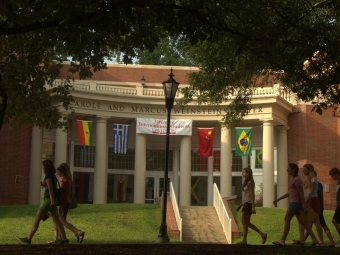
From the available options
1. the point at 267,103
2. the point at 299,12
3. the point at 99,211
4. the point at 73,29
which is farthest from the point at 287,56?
the point at 267,103

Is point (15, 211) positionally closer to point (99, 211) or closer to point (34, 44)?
point (99, 211)

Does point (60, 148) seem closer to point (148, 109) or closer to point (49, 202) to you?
point (148, 109)

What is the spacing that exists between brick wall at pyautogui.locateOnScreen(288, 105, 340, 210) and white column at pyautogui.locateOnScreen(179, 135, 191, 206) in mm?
6589

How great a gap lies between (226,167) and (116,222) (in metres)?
13.2

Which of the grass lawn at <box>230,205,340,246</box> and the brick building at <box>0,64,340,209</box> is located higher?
the brick building at <box>0,64,340,209</box>

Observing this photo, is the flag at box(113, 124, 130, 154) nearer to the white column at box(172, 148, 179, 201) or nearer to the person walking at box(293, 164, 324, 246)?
the white column at box(172, 148, 179, 201)

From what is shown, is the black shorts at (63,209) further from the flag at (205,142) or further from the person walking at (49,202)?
the flag at (205,142)

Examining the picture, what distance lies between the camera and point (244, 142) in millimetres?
35812

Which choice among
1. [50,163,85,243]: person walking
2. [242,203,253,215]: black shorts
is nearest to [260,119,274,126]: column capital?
[242,203,253,215]: black shorts


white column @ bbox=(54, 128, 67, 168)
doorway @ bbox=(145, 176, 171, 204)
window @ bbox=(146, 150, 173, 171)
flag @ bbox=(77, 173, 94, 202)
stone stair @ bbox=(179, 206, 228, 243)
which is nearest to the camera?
stone stair @ bbox=(179, 206, 228, 243)

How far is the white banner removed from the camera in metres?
36.6

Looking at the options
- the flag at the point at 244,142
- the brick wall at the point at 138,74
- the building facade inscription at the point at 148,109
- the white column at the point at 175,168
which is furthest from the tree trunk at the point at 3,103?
the brick wall at the point at 138,74

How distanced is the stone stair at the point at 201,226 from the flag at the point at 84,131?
9.23 meters

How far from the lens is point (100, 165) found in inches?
1405
